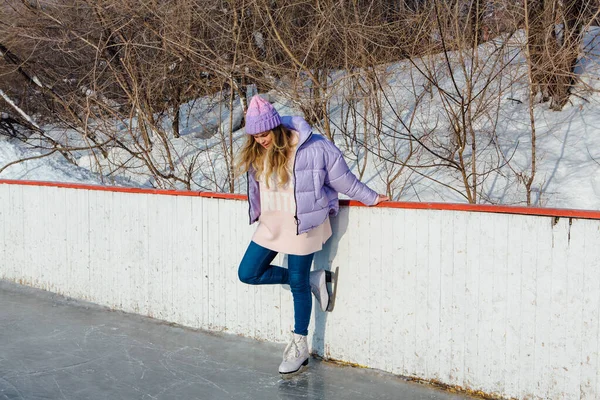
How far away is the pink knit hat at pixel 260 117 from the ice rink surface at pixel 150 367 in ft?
4.46

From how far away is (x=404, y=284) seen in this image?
11.8 ft

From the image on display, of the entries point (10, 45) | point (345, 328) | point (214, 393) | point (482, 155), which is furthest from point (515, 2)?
point (10, 45)

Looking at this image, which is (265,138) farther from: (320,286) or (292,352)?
(292,352)

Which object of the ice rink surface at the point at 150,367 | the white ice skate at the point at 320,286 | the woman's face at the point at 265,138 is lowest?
the ice rink surface at the point at 150,367

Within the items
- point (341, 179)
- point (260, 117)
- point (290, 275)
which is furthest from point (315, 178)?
point (290, 275)

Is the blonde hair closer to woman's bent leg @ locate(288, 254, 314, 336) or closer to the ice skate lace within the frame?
woman's bent leg @ locate(288, 254, 314, 336)

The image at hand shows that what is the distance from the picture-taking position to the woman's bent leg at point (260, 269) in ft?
12.5

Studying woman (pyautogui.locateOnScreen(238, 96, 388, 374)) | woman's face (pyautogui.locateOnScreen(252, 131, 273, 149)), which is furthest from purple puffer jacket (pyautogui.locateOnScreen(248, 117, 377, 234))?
woman's face (pyautogui.locateOnScreen(252, 131, 273, 149))

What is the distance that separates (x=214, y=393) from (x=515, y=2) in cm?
600

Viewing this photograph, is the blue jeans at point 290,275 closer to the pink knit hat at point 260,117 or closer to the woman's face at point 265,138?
the woman's face at point 265,138

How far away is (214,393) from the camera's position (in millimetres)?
3459

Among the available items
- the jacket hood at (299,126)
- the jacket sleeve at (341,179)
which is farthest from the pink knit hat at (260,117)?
the jacket sleeve at (341,179)

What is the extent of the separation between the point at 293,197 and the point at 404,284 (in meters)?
0.76

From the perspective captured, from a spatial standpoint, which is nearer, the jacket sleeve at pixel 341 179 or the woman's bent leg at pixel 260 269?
the jacket sleeve at pixel 341 179
